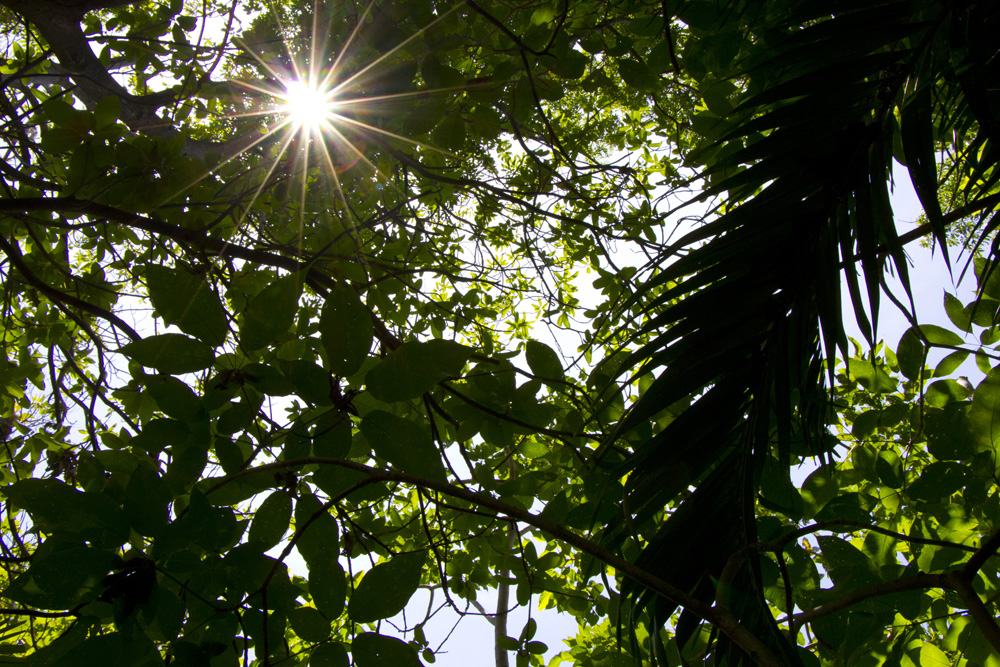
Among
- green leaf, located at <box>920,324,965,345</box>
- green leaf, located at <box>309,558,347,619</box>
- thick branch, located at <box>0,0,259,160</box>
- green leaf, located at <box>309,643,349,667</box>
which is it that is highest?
thick branch, located at <box>0,0,259,160</box>

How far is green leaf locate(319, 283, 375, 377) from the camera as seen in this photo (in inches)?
31.7

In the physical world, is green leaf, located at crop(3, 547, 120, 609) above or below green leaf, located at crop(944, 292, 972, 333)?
below

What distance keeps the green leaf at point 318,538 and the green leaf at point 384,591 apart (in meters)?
0.11

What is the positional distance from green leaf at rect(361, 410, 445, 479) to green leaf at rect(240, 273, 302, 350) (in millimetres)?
200

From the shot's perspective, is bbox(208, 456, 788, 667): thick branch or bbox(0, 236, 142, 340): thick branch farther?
bbox(0, 236, 142, 340): thick branch

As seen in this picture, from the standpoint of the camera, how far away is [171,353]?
84 centimetres

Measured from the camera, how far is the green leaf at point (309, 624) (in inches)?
32.8

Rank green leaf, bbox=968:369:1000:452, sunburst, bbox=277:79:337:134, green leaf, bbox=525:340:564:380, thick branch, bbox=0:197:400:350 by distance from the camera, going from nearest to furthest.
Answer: green leaf, bbox=968:369:1000:452
green leaf, bbox=525:340:564:380
thick branch, bbox=0:197:400:350
sunburst, bbox=277:79:337:134

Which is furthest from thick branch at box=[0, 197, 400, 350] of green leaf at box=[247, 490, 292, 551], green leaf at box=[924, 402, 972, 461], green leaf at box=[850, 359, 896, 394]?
green leaf at box=[850, 359, 896, 394]

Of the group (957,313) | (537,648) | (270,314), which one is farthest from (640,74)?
(537,648)

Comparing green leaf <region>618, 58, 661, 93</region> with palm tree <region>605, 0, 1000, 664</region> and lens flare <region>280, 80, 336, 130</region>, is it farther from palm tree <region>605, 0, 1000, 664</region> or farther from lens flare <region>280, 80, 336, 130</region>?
lens flare <region>280, 80, 336, 130</region>

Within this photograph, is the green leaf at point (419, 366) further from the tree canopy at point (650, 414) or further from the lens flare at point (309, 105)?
the lens flare at point (309, 105)

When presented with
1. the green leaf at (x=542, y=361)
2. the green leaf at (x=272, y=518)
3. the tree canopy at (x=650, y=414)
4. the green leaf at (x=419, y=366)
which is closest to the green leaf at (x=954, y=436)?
the tree canopy at (x=650, y=414)

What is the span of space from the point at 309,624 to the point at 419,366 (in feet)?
1.43
